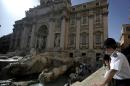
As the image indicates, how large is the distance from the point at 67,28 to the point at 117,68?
3156 centimetres

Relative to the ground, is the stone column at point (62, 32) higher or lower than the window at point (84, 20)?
lower

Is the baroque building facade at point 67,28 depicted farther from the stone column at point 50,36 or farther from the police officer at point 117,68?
the police officer at point 117,68

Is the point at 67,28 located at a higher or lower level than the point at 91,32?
higher

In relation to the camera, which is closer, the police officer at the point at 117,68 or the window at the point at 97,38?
the police officer at the point at 117,68

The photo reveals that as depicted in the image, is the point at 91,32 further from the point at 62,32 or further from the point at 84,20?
the point at 62,32

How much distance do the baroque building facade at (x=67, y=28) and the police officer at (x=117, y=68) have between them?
27.2 m

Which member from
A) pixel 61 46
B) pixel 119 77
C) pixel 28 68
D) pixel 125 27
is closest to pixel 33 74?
pixel 28 68

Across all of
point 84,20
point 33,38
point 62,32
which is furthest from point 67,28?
point 33,38

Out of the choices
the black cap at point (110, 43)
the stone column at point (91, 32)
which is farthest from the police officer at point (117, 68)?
the stone column at point (91, 32)

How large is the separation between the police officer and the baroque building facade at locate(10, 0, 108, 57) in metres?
27.2

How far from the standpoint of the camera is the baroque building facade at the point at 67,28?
30.8 m

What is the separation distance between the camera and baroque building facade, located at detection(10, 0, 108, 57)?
101ft

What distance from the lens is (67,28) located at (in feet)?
111

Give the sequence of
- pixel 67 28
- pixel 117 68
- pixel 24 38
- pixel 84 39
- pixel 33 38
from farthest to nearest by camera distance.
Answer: pixel 24 38, pixel 33 38, pixel 67 28, pixel 84 39, pixel 117 68
